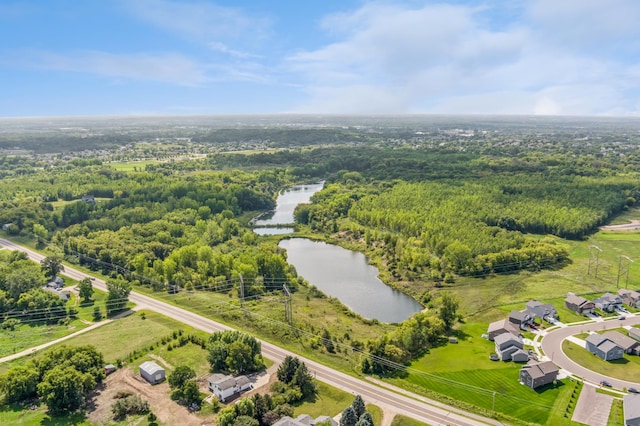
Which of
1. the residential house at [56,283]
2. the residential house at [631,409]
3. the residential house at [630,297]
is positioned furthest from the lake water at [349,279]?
the residential house at [56,283]

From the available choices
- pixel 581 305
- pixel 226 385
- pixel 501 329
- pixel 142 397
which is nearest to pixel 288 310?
pixel 226 385

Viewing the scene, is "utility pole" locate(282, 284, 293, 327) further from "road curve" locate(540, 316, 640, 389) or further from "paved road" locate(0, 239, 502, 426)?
"road curve" locate(540, 316, 640, 389)

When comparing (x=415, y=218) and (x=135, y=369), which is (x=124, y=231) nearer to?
(x=135, y=369)

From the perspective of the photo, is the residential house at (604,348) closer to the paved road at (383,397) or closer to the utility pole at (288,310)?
the paved road at (383,397)

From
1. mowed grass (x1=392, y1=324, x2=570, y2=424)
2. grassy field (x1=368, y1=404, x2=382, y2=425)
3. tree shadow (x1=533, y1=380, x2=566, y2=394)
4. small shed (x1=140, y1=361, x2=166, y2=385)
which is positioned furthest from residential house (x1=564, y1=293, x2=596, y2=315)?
small shed (x1=140, y1=361, x2=166, y2=385)

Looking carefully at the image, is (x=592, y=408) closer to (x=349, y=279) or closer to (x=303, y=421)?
(x=303, y=421)

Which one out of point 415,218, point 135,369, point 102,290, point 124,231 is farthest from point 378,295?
point 124,231
